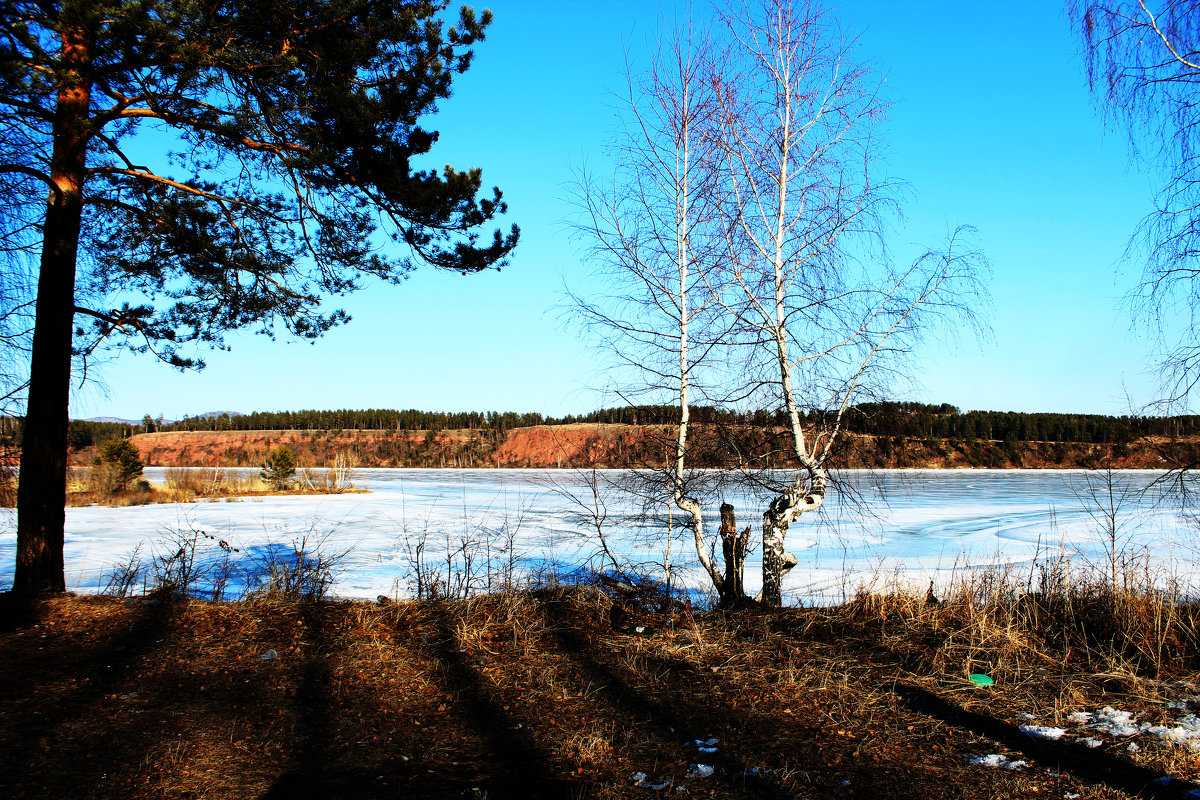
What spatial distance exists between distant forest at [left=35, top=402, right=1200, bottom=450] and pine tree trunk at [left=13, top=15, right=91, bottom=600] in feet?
5.70

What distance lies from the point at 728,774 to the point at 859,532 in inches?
492

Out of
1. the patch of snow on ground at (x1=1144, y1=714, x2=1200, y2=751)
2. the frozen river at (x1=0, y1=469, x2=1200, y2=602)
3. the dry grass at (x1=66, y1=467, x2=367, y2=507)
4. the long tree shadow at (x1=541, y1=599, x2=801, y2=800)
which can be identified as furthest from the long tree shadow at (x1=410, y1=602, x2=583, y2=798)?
the dry grass at (x1=66, y1=467, x2=367, y2=507)

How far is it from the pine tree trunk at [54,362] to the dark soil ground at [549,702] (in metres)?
0.52

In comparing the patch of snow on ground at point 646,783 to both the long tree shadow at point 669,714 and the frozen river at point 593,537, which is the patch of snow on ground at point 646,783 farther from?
the frozen river at point 593,537

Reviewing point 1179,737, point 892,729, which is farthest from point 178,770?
point 1179,737

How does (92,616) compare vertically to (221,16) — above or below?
below

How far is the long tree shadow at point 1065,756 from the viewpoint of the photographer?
2885 millimetres

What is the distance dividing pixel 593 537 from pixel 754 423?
6.33 metres

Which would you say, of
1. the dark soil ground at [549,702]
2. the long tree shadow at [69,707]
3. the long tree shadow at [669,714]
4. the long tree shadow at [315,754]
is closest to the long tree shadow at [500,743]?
the dark soil ground at [549,702]

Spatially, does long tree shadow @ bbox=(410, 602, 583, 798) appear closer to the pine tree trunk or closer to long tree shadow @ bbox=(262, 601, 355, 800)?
long tree shadow @ bbox=(262, 601, 355, 800)

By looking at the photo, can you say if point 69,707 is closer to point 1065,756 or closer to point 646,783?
point 646,783

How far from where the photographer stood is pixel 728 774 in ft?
9.93

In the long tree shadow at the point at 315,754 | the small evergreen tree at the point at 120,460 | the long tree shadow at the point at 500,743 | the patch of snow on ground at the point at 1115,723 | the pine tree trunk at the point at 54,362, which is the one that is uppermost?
the pine tree trunk at the point at 54,362

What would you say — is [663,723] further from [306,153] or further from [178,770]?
[306,153]
